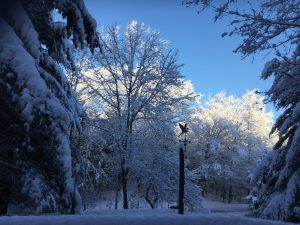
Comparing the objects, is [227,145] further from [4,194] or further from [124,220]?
[124,220]

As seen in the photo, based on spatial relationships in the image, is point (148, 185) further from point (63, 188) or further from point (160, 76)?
point (63, 188)

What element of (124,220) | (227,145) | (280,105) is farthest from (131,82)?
(227,145)

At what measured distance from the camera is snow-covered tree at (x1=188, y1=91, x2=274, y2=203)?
43.8 meters

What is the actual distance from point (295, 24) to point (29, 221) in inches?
216

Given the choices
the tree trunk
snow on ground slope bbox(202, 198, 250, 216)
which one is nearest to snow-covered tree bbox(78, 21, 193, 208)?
snow on ground slope bbox(202, 198, 250, 216)

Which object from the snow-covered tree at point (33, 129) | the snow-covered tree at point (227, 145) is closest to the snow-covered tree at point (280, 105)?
the snow-covered tree at point (33, 129)

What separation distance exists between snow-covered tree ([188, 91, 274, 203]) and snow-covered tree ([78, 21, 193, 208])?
747 inches

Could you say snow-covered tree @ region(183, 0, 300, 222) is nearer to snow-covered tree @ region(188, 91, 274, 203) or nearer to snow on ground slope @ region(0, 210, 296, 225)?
snow on ground slope @ region(0, 210, 296, 225)

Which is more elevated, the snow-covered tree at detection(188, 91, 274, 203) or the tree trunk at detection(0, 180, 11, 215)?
the snow-covered tree at detection(188, 91, 274, 203)

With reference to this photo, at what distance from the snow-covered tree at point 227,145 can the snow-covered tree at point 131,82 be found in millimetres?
18985

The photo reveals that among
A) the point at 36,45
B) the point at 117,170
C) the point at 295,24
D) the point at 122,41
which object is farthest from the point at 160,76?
the point at 36,45

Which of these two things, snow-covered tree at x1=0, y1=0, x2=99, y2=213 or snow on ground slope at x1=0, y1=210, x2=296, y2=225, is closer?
snow on ground slope at x1=0, y1=210, x2=296, y2=225

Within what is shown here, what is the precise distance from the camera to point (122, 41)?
23.6 m

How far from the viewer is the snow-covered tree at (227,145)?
43.8 meters
